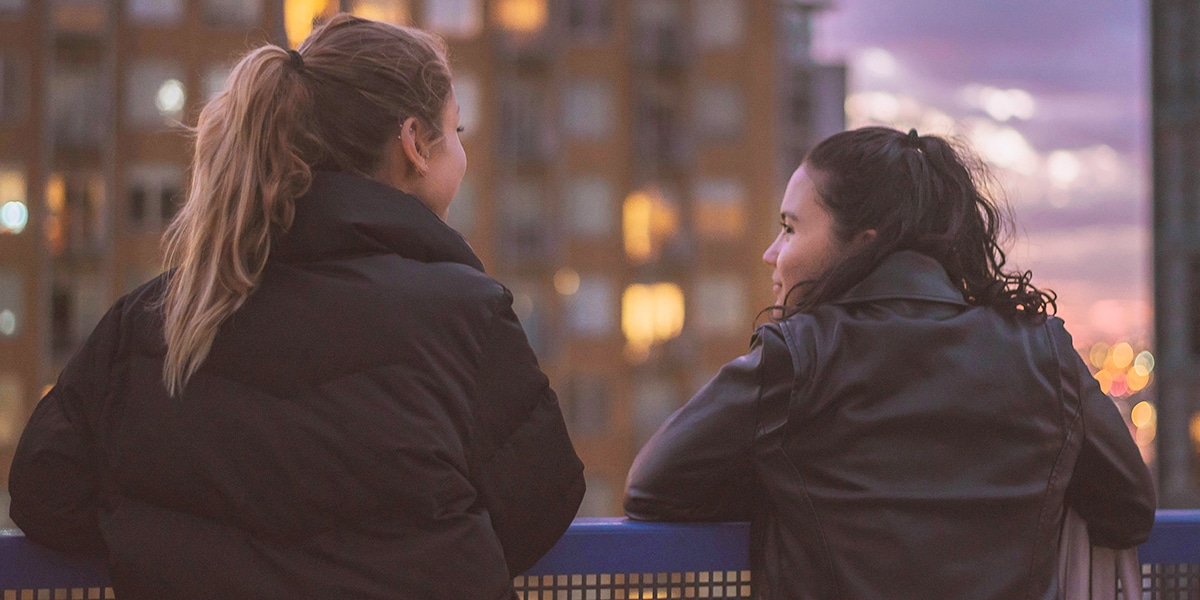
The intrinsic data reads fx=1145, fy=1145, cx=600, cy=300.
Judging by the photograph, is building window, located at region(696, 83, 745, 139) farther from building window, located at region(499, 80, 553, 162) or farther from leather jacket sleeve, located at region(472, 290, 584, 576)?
leather jacket sleeve, located at region(472, 290, 584, 576)

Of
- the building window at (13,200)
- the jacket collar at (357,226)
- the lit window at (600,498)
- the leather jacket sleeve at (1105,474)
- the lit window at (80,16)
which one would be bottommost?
the lit window at (600,498)

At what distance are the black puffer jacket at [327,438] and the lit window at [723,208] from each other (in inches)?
1130

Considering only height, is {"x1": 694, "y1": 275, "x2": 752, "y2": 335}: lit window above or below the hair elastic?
below

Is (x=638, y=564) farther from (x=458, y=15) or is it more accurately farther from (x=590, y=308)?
(x=458, y=15)

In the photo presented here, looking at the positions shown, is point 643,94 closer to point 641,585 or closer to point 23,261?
point 23,261

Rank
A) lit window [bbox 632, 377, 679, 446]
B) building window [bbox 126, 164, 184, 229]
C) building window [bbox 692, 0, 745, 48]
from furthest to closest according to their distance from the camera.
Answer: building window [bbox 692, 0, 745, 48] → lit window [bbox 632, 377, 679, 446] → building window [bbox 126, 164, 184, 229]

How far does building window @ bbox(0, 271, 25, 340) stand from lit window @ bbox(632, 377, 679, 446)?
1487cm

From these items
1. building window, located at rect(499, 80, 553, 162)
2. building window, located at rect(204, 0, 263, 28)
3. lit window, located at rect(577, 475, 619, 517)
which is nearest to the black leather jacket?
lit window, located at rect(577, 475, 619, 517)

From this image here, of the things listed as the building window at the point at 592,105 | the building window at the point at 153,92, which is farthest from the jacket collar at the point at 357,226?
the building window at the point at 592,105

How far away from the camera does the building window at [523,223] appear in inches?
1155

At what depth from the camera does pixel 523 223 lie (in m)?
29.5

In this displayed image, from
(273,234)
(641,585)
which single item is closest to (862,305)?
(641,585)

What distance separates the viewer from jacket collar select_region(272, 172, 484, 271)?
6.11 ft

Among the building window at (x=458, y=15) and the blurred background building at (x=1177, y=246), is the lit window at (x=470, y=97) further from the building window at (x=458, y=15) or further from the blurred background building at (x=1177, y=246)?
the blurred background building at (x=1177, y=246)
